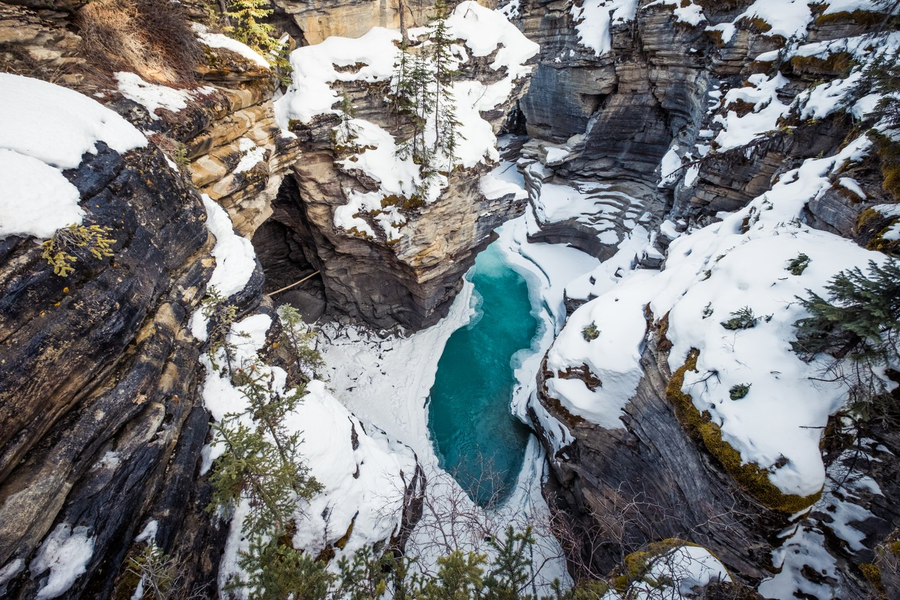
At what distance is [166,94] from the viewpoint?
28.4ft

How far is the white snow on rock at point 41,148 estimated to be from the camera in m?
4.21

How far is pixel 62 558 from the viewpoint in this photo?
4.33 meters

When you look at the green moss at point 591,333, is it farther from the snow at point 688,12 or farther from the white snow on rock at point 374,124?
the snow at point 688,12

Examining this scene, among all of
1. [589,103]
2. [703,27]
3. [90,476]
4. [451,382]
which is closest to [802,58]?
[703,27]

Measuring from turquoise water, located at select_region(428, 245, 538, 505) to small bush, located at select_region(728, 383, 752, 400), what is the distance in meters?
6.70

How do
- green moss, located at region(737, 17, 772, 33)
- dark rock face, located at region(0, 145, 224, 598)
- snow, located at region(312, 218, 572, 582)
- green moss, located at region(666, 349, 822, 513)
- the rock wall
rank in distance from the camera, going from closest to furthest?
dark rock face, located at region(0, 145, 224, 598)
green moss, located at region(666, 349, 822, 513)
the rock wall
snow, located at region(312, 218, 572, 582)
green moss, located at region(737, 17, 772, 33)

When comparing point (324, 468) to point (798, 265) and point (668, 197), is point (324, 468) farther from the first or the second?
point (668, 197)

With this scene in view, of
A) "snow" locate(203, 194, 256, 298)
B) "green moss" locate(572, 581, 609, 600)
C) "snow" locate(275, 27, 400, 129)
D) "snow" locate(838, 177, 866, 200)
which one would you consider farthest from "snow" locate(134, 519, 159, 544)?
"snow" locate(838, 177, 866, 200)

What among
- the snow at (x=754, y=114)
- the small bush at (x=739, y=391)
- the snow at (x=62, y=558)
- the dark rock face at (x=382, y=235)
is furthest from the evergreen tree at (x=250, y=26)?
the snow at (x=754, y=114)

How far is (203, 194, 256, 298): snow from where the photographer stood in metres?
7.92

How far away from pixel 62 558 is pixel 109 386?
210 cm

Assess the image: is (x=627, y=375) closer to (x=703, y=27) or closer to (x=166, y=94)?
(x=166, y=94)

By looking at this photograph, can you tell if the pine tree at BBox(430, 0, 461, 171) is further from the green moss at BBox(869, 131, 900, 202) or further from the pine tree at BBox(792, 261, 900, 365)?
the pine tree at BBox(792, 261, 900, 365)

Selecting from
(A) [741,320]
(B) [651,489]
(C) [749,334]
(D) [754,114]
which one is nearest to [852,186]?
(A) [741,320]
